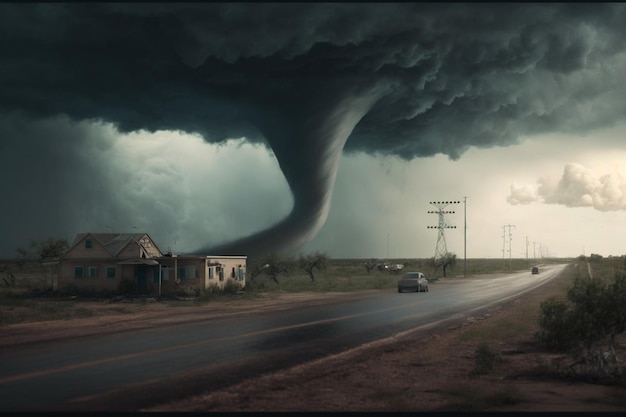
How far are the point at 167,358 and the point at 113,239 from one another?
119 ft

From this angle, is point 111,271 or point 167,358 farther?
point 111,271

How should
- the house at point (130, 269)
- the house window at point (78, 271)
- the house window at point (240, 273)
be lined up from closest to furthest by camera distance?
the house at point (130, 269) < the house window at point (78, 271) < the house window at point (240, 273)

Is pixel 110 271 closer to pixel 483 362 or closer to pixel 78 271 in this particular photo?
pixel 78 271

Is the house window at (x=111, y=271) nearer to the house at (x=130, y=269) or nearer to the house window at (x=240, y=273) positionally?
the house at (x=130, y=269)

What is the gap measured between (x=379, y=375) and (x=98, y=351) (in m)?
8.10

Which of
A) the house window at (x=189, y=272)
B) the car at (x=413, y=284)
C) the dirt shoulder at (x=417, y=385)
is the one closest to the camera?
the dirt shoulder at (x=417, y=385)

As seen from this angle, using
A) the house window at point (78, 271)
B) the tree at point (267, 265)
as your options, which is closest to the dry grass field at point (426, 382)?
the house window at point (78, 271)

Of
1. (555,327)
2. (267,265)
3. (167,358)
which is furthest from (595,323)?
(267,265)

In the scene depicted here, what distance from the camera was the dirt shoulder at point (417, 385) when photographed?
972 cm

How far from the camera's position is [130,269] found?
45.0m

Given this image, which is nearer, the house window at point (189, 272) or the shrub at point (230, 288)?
the house window at point (189, 272)

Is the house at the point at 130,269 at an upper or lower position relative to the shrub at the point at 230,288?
upper

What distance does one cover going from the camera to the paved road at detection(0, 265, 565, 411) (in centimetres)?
1017

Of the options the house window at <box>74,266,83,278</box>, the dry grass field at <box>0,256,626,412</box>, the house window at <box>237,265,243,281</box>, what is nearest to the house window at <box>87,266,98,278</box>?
the house window at <box>74,266,83,278</box>
